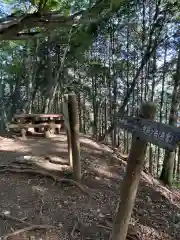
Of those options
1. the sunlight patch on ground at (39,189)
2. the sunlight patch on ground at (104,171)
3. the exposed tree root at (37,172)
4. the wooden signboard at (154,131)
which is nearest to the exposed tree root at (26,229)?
the sunlight patch on ground at (39,189)

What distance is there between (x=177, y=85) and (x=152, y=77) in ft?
9.42

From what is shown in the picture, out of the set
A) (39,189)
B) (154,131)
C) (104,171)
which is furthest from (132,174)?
(104,171)

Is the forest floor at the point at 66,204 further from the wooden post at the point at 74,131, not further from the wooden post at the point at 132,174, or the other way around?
the wooden post at the point at 132,174

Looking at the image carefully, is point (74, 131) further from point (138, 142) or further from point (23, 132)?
point (23, 132)

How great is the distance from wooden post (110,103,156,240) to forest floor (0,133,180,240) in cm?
70

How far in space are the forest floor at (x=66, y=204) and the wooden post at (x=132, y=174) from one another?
0.70 m

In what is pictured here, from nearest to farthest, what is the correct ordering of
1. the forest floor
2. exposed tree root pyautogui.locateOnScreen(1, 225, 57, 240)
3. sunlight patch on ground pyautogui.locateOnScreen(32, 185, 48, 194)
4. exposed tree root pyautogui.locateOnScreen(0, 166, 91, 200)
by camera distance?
1. exposed tree root pyautogui.locateOnScreen(1, 225, 57, 240)
2. the forest floor
3. sunlight patch on ground pyautogui.locateOnScreen(32, 185, 48, 194)
4. exposed tree root pyautogui.locateOnScreen(0, 166, 91, 200)

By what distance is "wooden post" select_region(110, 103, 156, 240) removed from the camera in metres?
2.58

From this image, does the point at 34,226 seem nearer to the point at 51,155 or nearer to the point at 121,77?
the point at 51,155

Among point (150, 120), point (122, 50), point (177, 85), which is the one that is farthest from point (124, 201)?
point (122, 50)

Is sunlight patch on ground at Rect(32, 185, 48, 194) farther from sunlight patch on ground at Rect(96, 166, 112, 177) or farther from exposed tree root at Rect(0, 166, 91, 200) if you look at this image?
sunlight patch on ground at Rect(96, 166, 112, 177)

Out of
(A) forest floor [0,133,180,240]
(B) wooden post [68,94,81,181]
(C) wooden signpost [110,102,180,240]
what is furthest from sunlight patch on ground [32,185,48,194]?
(C) wooden signpost [110,102,180,240]

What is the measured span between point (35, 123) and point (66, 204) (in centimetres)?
412

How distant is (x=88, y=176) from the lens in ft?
16.6
